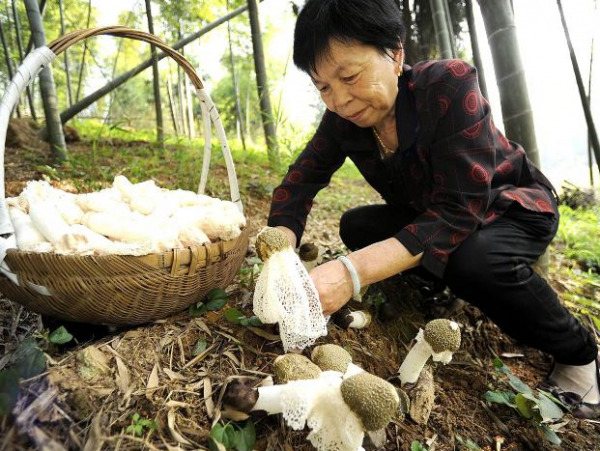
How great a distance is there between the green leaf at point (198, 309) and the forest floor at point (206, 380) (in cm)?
3

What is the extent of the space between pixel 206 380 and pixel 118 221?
64 cm

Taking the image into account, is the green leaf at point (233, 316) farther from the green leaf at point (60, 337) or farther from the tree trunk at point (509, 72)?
the tree trunk at point (509, 72)

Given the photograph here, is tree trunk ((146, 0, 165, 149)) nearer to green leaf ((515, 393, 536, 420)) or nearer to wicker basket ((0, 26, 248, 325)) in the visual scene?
wicker basket ((0, 26, 248, 325))

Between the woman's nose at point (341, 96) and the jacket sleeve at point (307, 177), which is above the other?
the woman's nose at point (341, 96)

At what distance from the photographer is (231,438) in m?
1.02

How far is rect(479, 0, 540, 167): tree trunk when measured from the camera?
6.93ft

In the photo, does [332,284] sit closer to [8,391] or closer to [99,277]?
[99,277]

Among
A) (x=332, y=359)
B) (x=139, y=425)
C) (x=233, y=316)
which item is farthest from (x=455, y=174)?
(x=139, y=425)

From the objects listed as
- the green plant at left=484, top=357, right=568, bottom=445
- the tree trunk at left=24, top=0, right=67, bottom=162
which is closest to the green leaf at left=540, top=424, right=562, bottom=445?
the green plant at left=484, top=357, right=568, bottom=445

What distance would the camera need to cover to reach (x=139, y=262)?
113 cm

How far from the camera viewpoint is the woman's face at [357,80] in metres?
1.41

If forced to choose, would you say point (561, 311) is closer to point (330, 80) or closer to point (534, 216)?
point (534, 216)

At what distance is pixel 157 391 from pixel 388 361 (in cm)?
97

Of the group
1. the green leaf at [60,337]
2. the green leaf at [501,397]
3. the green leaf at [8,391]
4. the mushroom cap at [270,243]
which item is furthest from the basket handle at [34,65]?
the green leaf at [501,397]
